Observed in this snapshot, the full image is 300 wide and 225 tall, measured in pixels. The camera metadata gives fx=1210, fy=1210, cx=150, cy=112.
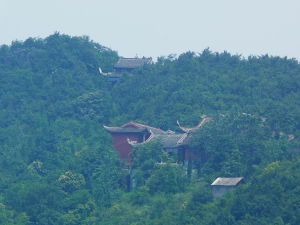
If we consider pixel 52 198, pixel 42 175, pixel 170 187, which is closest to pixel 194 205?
pixel 170 187

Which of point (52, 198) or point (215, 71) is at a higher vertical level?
point (215, 71)

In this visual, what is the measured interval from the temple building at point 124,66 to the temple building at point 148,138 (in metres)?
7.93

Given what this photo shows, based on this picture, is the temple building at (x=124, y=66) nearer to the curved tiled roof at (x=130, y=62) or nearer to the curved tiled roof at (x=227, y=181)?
the curved tiled roof at (x=130, y=62)

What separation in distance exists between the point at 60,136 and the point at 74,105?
347cm

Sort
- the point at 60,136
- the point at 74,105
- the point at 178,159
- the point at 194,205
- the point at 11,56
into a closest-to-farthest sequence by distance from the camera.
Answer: the point at 194,205 < the point at 178,159 < the point at 60,136 < the point at 74,105 < the point at 11,56

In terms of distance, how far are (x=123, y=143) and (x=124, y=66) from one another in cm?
963

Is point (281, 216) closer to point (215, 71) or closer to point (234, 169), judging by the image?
point (234, 169)

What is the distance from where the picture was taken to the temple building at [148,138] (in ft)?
118

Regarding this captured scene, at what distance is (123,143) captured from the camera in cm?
3812

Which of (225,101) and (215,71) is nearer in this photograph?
(225,101)

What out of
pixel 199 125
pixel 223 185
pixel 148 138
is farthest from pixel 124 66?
pixel 223 185

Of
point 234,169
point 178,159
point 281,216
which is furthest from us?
point 178,159


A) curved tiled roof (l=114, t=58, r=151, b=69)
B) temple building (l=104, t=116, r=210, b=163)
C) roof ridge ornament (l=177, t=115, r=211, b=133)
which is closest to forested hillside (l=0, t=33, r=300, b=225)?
roof ridge ornament (l=177, t=115, r=211, b=133)

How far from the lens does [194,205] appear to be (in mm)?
31234
